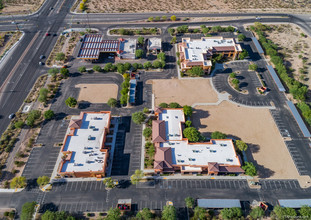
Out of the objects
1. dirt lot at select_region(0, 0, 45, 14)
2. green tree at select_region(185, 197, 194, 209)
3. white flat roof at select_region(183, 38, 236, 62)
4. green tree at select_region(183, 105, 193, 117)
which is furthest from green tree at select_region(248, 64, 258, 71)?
dirt lot at select_region(0, 0, 45, 14)

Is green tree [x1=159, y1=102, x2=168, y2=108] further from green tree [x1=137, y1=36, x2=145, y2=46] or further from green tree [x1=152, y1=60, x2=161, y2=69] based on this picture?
green tree [x1=137, y1=36, x2=145, y2=46]

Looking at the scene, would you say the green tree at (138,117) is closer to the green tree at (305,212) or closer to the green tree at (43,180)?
the green tree at (43,180)

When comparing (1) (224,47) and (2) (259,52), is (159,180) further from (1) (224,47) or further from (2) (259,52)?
(2) (259,52)

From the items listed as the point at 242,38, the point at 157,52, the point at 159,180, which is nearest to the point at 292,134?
the point at 159,180

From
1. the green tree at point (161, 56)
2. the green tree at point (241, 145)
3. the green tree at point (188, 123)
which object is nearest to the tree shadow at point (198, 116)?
the green tree at point (188, 123)

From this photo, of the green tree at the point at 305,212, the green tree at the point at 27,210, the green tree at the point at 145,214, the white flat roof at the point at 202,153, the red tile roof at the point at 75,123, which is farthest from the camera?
the red tile roof at the point at 75,123

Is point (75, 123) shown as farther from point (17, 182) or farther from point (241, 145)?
point (241, 145)
